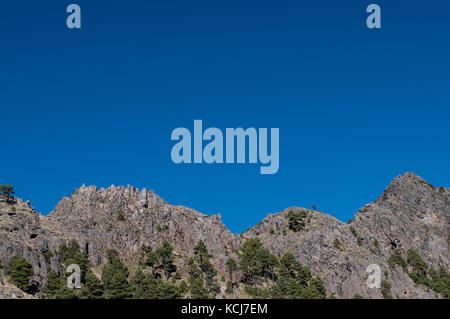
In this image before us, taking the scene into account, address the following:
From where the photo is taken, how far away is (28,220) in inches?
7131

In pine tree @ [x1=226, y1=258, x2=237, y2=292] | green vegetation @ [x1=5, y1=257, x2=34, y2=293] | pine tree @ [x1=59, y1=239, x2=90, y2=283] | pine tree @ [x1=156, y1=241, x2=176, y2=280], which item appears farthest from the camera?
pine tree @ [x1=226, y1=258, x2=237, y2=292]

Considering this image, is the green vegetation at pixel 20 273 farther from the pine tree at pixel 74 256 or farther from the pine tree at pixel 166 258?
the pine tree at pixel 166 258

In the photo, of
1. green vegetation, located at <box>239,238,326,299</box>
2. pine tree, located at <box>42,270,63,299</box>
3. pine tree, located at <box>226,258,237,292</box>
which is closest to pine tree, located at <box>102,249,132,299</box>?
pine tree, located at <box>42,270,63,299</box>

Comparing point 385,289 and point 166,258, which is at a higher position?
point 166,258

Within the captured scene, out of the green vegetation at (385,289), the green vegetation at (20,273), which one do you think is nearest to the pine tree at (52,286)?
the green vegetation at (20,273)

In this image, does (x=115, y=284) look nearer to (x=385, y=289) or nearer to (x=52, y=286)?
(x=52, y=286)

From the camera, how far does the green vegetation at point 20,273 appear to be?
135m

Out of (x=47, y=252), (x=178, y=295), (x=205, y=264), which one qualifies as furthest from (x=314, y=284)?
(x=47, y=252)

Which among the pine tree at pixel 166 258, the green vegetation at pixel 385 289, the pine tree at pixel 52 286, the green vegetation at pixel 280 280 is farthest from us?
the green vegetation at pixel 385 289

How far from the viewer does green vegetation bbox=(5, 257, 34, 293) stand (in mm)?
134875

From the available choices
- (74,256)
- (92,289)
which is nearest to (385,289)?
(92,289)

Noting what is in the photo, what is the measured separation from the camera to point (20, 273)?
137750mm

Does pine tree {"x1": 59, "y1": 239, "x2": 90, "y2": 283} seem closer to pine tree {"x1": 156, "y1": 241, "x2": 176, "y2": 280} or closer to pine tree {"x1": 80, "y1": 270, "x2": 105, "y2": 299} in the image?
pine tree {"x1": 80, "y1": 270, "x2": 105, "y2": 299}
